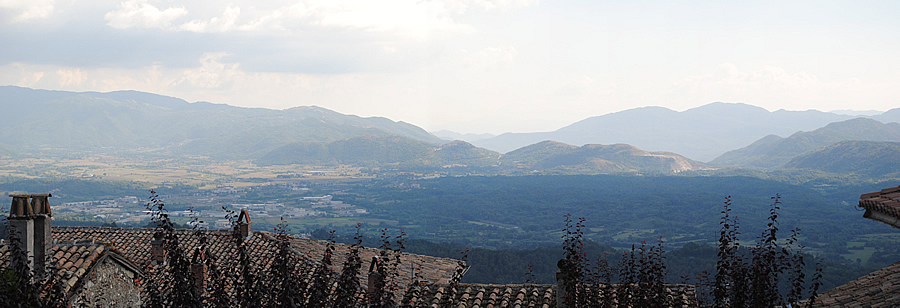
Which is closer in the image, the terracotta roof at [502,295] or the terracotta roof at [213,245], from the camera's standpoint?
the terracotta roof at [502,295]

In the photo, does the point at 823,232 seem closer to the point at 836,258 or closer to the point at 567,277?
the point at 836,258

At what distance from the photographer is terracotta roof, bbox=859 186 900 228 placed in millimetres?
7992

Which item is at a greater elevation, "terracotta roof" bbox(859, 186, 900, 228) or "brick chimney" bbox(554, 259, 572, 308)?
"terracotta roof" bbox(859, 186, 900, 228)

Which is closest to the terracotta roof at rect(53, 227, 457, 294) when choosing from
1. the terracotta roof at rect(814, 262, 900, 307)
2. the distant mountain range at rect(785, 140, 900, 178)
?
the terracotta roof at rect(814, 262, 900, 307)

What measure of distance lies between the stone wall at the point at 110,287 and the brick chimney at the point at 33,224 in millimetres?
1398

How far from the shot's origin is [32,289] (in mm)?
8266

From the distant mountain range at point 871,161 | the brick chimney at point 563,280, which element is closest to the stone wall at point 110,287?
the brick chimney at point 563,280

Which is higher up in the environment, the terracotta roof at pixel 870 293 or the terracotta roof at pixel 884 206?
the terracotta roof at pixel 884 206

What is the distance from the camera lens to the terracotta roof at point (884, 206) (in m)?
7.99

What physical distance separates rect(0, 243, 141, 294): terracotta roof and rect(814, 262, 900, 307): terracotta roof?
11.3 meters

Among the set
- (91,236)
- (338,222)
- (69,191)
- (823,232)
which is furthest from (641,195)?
(91,236)

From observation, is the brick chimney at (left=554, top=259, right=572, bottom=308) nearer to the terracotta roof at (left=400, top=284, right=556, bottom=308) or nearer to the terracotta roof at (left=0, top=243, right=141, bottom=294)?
the terracotta roof at (left=400, top=284, right=556, bottom=308)

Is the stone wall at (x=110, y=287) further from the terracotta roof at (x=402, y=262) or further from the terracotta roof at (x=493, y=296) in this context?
the terracotta roof at (x=402, y=262)

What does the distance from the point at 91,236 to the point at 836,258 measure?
90.7 m
